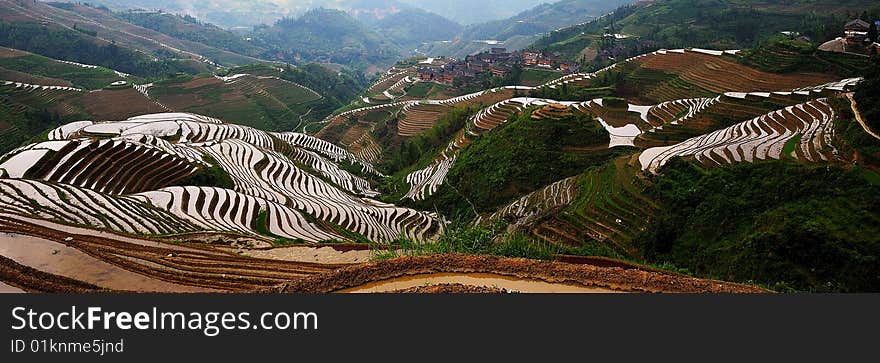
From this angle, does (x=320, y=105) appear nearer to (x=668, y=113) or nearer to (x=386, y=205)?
(x=386, y=205)

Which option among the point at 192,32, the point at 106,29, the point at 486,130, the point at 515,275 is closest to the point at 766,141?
the point at 515,275

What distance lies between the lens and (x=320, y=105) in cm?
7938

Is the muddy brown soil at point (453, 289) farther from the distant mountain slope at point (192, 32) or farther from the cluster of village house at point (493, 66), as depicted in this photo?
the distant mountain slope at point (192, 32)

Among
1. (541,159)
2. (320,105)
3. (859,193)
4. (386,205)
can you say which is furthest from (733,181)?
(320,105)

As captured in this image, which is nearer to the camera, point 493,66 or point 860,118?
point 860,118

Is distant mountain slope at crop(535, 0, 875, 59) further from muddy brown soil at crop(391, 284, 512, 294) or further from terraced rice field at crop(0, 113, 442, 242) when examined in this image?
muddy brown soil at crop(391, 284, 512, 294)

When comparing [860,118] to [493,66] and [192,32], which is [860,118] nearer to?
[493,66]

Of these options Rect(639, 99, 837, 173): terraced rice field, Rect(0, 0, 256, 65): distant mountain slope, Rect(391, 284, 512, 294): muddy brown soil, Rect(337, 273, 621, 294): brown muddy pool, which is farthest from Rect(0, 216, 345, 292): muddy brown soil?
Rect(0, 0, 256, 65): distant mountain slope

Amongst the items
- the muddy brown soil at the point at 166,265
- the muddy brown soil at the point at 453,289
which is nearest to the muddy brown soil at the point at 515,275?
the muddy brown soil at the point at 453,289

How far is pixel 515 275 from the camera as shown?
7.76 meters

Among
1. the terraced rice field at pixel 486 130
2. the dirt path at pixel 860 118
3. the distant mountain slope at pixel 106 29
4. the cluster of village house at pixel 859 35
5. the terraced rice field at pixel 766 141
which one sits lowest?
the terraced rice field at pixel 486 130

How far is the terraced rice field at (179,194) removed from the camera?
44.9ft

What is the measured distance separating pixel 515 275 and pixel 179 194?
16184 millimetres

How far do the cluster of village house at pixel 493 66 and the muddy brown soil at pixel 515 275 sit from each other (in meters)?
58.6
